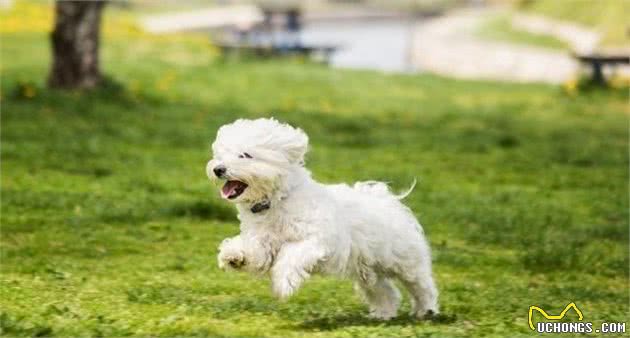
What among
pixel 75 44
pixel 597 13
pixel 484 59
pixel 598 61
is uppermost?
pixel 597 13

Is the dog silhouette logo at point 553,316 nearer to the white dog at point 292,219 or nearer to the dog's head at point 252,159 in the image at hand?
the white dog at point 292,219

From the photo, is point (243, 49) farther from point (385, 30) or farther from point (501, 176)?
point (385, 30)

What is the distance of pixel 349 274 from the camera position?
28.7 feet

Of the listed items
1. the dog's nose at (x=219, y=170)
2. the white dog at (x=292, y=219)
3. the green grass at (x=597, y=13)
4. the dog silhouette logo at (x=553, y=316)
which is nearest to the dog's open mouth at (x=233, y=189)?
the white dog at (x=292, y=219)

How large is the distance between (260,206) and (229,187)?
0.30m

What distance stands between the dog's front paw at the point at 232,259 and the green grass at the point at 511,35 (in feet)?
124

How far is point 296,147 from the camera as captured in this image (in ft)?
27.2

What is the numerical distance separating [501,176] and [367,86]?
11096mm

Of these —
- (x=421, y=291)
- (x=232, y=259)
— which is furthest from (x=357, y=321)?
(x=232, y=259)

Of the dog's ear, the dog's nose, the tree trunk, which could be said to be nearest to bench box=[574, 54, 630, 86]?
the tree trunk

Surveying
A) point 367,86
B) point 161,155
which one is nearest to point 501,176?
point 161,155

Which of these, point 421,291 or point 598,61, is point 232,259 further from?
point 598,61

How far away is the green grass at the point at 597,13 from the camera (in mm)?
38844

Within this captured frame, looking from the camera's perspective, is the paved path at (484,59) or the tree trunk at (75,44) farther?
the paved path at (484,59)
